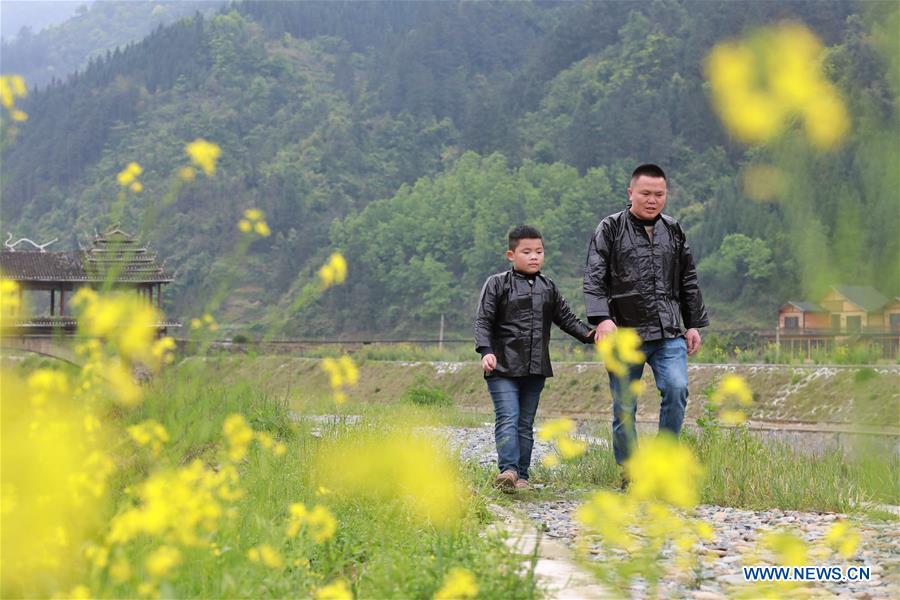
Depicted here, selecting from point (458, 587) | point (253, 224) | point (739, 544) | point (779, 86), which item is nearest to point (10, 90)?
point (253, 224)

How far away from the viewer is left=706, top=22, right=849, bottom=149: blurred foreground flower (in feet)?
6.38

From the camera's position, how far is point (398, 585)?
3.37 meters

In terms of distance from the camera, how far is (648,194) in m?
5.89

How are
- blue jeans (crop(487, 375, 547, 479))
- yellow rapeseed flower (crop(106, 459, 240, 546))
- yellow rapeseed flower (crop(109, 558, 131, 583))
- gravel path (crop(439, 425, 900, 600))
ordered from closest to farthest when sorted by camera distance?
1. yellow rapeseed flower (crop(106, 459, 240, 546))
2. yellow rapeseed flower (crop(109, 558, 131, 583))
3. gravel path (crop(439, 425, 900, 600))
4. blue jeans (crop(487, 375, 547, 479))

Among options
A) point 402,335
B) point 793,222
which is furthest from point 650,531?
point 402,335

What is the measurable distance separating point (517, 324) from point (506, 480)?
917 mm

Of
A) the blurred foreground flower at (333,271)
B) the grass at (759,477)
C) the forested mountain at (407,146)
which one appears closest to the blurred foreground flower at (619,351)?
the blurred foreground flower at (333,271)

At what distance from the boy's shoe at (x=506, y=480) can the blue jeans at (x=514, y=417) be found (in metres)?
0.15

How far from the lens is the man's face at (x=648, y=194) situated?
589 centimetres

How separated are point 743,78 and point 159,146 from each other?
124882mm

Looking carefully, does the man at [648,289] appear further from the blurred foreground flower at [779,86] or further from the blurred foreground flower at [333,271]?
the blurred foreground flower at [779,86]

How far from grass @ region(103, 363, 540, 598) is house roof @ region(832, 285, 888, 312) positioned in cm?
155

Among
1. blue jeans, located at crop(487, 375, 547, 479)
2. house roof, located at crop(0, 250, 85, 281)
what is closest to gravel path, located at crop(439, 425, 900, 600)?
blue jeans, located at crop(487, 375, 547, 479)

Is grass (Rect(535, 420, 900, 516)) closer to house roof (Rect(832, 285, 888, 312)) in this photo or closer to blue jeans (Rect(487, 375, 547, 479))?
blue jeans (Rect(487, 375, 547, 479))
